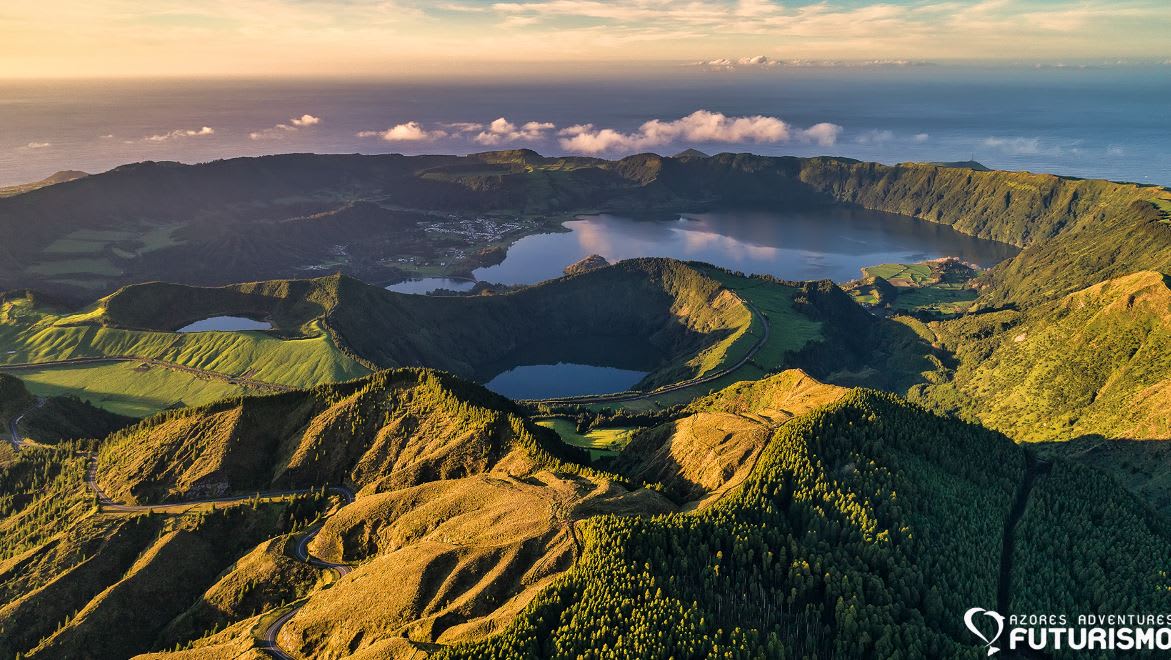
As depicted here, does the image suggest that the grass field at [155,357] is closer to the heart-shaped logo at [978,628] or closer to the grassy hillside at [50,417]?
the grassy hillside at [50,417]

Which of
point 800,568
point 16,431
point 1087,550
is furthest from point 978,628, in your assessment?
point 16,431

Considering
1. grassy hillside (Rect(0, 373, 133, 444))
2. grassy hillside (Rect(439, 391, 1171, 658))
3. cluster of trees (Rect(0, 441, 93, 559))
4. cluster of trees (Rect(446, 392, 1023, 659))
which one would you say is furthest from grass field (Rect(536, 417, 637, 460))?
grassy hillside (Rect(0, 373, 133, 444))

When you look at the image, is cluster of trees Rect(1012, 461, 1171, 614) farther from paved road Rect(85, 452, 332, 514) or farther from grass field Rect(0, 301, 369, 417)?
grass field Rect(0, 301, 369, 417)

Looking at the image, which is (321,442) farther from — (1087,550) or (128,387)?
(1087,550)

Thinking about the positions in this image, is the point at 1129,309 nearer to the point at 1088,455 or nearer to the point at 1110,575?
the point at 1088,455

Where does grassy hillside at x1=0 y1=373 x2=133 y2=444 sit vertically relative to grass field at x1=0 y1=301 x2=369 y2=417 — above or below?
above

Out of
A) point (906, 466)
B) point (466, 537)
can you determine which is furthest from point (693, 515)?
point (906, 466)
